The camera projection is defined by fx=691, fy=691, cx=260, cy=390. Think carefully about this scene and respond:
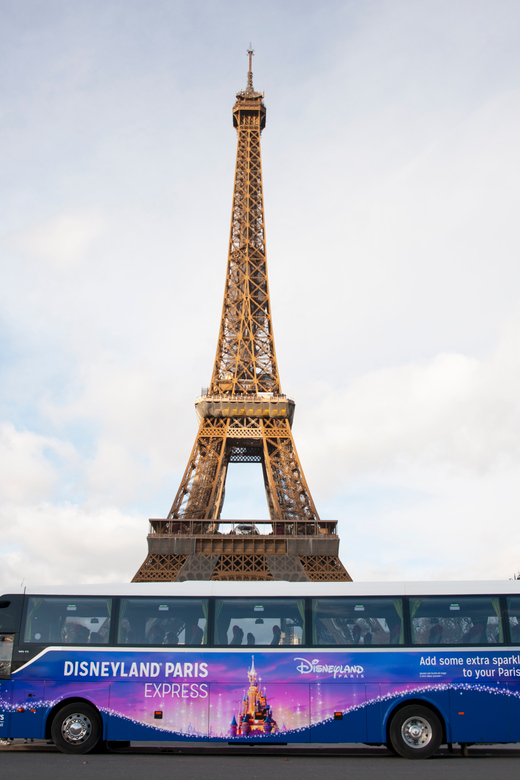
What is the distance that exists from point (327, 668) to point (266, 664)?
110 centimetres

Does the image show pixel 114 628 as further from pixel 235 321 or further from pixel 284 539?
pixel 235 321

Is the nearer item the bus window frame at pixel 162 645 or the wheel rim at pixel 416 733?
the wheel rim at pixel 416 733

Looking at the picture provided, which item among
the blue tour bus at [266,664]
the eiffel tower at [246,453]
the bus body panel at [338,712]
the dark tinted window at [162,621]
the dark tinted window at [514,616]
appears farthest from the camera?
the eiffel tower at [246,453]

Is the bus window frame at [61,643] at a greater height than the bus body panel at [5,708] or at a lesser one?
greater

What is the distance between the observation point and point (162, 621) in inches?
506

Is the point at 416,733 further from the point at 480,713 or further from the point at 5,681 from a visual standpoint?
the point at 5,681

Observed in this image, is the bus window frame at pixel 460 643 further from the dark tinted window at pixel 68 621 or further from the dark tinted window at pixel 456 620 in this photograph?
the dark tinted window at pixel 68 621

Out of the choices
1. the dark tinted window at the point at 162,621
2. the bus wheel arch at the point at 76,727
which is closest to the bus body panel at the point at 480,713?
the dark tinted window at the point at 162,621

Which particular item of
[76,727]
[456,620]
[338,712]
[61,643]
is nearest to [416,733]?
[338,712]

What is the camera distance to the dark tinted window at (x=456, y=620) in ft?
41.3

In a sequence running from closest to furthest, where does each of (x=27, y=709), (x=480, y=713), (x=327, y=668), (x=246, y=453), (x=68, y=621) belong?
(x=480, y=713) → (x=327, y=668) → (x=27, y=709) → (x=68, y=621) → (x=246, y=453)

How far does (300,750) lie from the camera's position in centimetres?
1391

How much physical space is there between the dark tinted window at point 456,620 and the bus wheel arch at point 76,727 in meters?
6.01

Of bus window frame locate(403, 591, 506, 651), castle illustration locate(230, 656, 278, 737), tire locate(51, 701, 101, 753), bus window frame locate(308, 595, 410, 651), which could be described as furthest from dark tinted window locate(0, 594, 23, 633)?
bus window frame locate(403, 591, 506, 651)
